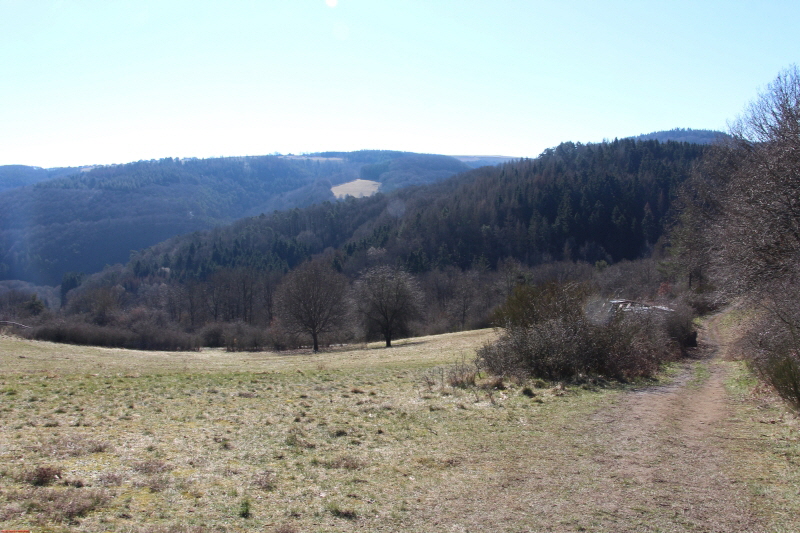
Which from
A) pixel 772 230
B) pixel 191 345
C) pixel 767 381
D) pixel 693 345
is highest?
pixel 772 230

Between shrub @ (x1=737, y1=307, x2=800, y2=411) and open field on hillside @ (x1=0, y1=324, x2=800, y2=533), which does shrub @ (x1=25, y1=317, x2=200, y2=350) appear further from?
shrub @ (x1=737, y1=307, x2=800, y2=411)

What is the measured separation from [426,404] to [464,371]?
13.6 feet

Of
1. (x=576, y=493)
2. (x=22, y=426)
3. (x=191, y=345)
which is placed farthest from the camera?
(x=191, y=345)

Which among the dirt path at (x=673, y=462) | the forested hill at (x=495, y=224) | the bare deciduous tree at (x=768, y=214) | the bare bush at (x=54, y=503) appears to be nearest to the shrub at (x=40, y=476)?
the bare bush at (x=54, y=503)

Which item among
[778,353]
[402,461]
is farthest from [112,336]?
[778,353]

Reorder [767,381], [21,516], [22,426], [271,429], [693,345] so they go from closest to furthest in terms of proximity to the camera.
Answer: [21,516] < [22,426] < [271,429] < [767,381] < [693,345]

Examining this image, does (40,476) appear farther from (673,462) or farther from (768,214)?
(768,214)

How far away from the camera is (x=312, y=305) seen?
4631 cm

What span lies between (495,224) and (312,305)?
87705 millimetres

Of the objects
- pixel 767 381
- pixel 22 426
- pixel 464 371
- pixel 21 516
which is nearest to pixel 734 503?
pixel 767 381

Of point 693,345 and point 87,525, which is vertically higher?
point 87,525

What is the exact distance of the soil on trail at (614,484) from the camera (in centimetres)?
611

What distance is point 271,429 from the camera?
10.4m

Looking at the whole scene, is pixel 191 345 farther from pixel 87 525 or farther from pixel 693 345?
pixel 87 525
